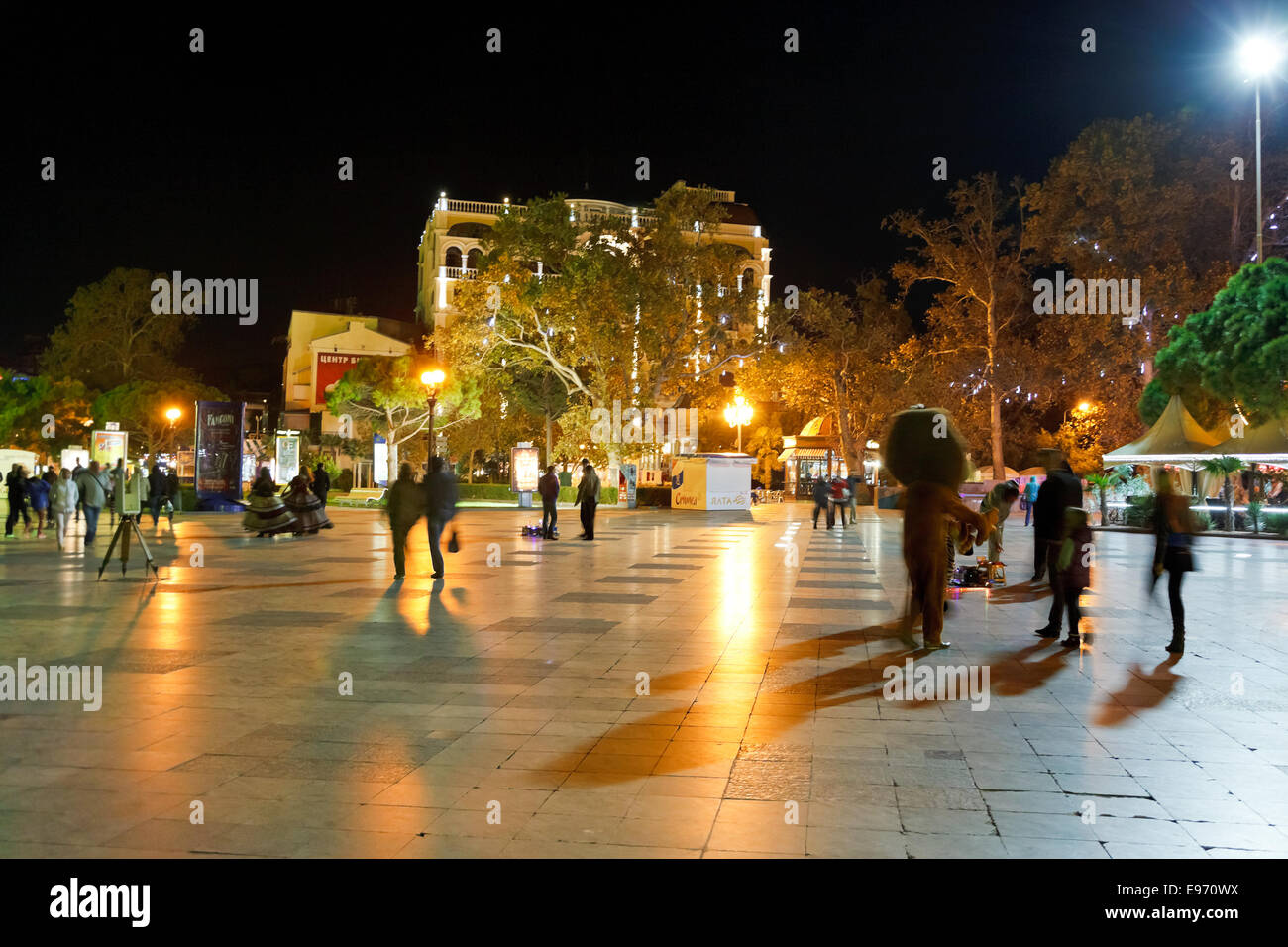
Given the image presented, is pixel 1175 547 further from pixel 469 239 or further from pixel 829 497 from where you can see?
pixel 469 239

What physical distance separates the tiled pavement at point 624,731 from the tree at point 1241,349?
1722 centimetres

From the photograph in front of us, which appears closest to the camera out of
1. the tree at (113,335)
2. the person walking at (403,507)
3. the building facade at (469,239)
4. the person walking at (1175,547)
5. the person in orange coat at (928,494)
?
the person in orange coat at (928,494)

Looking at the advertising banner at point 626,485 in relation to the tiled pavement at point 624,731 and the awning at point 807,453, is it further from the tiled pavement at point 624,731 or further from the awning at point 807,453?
the tiled pavement at point 624,731

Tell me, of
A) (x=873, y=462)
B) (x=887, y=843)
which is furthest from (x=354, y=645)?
(x=873, y=462)

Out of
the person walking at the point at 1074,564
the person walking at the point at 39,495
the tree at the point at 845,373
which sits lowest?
the person walking at the point at 1074,564

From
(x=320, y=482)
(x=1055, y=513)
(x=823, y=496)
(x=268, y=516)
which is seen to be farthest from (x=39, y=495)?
(x=1055, y=513)

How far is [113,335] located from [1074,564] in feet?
208

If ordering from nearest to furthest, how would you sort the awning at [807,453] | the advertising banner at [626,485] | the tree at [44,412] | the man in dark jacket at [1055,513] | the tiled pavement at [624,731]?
the tiled pavement at [624,731], the man in dark jacket at [1055,513], the advertising banner at [626,485], the awning at [807,453], the tree at [44,412]

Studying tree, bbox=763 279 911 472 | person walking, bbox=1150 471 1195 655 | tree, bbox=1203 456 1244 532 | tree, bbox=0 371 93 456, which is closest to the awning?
tree, bbox=763 279 911 472

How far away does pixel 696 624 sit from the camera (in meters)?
9.50

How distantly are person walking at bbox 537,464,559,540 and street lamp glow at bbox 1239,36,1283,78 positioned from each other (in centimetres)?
1699

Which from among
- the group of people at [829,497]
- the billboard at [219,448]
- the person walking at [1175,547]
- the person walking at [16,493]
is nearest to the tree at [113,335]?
the billboard at [219,448]

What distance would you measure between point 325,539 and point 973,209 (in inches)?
1188

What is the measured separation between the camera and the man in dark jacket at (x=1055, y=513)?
870 centimetres
